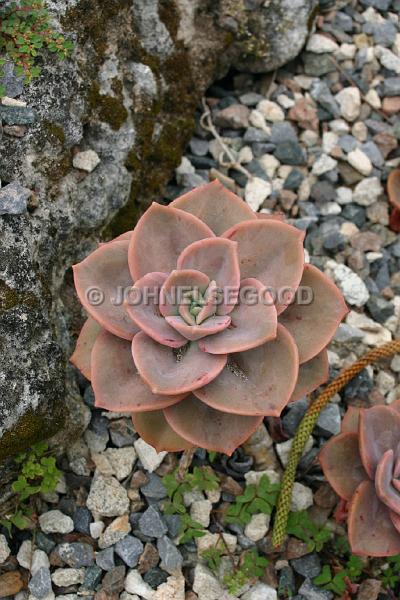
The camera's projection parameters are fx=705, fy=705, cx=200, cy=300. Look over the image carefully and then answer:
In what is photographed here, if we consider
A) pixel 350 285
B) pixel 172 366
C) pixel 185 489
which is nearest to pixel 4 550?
pixel 185 489

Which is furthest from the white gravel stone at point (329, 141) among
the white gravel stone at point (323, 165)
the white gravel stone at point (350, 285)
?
the white gravel stone at point (350, 285)

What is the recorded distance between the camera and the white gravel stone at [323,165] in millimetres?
2787

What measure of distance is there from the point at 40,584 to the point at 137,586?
0.28 metres

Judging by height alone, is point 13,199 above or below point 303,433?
above

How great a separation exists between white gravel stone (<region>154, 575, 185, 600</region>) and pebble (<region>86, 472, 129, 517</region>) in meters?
0.25

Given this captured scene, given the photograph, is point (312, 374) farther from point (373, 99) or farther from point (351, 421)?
point (373, 99)

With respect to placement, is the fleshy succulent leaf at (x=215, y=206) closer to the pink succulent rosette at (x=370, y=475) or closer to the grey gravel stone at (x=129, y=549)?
the pink succulent rosette at (x=370, y=475)

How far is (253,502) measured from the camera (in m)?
2.16

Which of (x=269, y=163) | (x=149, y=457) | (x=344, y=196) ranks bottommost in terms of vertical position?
(x=149, y=457)

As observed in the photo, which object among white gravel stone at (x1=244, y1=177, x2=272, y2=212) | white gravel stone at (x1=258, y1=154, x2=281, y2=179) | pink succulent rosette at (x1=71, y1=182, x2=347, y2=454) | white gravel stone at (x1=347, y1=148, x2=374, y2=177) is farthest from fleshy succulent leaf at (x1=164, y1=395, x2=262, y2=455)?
white gravel stone at (x1=347, y1=148, x2=374, y2=177)

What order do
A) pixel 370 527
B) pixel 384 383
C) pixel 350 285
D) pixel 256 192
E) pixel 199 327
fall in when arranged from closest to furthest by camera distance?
pixel 199 327 → pixel 370 527 → pixel 384 383 → pixel 350 285 → pixel 256 192

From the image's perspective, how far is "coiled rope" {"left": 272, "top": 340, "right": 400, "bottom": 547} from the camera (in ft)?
6.88

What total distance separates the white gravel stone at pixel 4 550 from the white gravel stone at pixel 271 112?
1.84 metres

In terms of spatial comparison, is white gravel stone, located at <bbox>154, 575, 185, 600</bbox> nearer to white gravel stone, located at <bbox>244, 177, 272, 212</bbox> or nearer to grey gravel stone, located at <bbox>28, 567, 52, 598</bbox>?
grey gravel stone, located at <bbox>28, 567, 52, 598</bbox>
